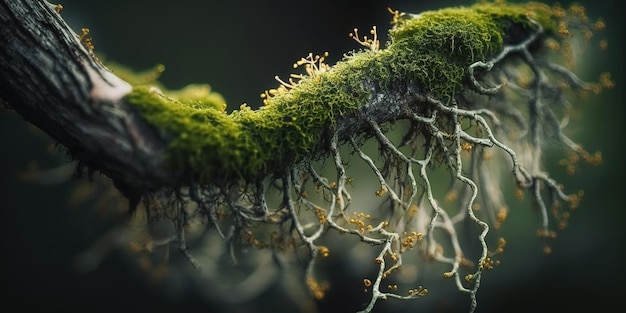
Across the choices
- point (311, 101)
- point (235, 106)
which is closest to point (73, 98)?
point (311, 101)

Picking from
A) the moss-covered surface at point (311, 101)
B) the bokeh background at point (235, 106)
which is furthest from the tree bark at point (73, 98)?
the bokeh background at point (235, 106)

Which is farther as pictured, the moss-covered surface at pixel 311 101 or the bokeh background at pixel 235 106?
the bokeh background at pixel 235 106

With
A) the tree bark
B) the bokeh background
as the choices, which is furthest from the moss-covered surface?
the bokeh background

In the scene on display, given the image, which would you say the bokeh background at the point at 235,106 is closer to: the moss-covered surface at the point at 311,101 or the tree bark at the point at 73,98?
the tree bark at the point at 73,98

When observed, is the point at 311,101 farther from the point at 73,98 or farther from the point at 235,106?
the point at 235,106

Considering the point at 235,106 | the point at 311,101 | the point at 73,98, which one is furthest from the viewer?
the point at 235,106

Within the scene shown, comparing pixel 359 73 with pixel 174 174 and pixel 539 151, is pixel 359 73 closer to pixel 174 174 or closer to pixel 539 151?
pixel 174 174
